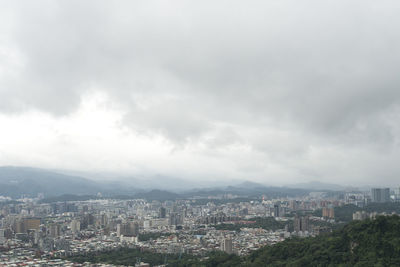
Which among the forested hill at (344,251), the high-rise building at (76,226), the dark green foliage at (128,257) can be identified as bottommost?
the high-rise building at (76,226)

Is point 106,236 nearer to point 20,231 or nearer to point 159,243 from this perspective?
point 159,243

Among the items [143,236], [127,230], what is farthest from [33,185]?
[143,236]

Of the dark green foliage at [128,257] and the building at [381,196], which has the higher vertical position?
the building at [381,196]

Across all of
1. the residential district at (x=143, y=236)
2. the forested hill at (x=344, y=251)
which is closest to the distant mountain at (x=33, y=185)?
the residential district at (x=143, y=236)

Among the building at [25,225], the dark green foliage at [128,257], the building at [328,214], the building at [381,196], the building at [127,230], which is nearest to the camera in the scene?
the dark green foliage at [128,257]

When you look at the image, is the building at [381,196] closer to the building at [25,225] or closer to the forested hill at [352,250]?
the building at [25,225]

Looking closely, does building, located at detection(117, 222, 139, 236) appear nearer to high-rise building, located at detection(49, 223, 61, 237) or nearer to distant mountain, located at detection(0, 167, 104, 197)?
high-rise building, located at detection(49, 223, 61, 237)

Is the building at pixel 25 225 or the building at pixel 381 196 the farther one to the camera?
the building at pixel 381 196

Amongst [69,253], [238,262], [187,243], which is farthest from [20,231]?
[238,262]

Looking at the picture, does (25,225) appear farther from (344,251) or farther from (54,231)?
(344,251)
